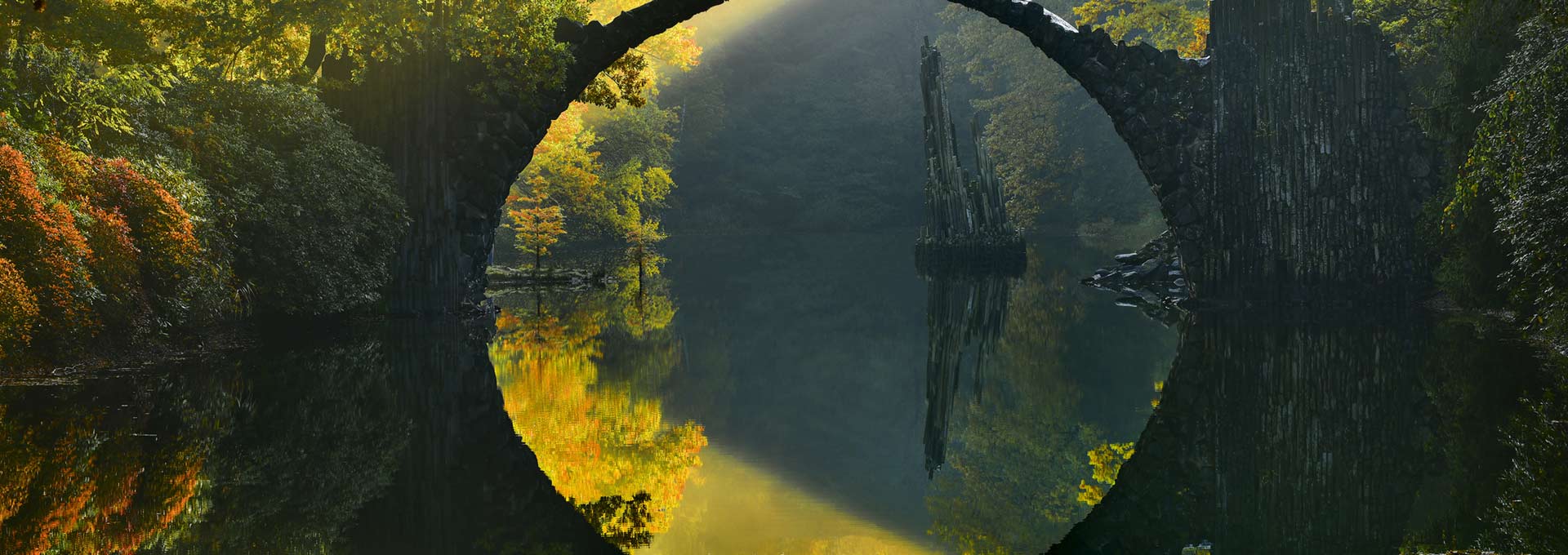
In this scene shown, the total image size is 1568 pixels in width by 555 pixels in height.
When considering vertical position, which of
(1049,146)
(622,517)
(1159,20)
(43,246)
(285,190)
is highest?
(1159,20)

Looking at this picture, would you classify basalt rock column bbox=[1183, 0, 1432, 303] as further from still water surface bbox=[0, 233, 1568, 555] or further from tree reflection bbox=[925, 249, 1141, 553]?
tree reflection bbox=[925, 249, 1141, 553]

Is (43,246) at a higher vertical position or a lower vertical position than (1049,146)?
lower

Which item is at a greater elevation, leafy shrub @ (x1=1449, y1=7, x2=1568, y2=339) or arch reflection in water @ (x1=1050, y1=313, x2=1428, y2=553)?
leafy shrub @ (x1=1449, y1=7, x2=1568, y2=339)

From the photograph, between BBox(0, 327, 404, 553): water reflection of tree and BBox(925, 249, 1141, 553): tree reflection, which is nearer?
BBox(0, 327, 404, 553): water reflection of tree

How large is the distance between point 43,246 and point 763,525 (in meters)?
6.94

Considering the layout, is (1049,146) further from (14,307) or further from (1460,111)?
(14,307)

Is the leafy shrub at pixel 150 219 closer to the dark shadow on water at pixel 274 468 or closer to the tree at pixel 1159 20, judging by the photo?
the dark shadow on water at pixel 274 468

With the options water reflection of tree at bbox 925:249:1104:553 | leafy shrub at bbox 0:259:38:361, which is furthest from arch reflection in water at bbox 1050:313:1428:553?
leafy shrub at bbox 0:259:38:361

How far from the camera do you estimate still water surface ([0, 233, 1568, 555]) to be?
5250 mm

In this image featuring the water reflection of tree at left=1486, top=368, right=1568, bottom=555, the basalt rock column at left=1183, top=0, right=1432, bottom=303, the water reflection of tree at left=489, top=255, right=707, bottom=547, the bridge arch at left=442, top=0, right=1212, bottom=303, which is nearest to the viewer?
the water reflection of tree at left=1486, top=368, right=1568, bottom=555

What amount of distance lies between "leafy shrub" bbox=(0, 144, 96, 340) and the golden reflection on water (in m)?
6.04

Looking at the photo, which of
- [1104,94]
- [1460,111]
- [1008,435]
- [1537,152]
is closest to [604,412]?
[1008,435]

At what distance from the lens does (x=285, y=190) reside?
13398 mm

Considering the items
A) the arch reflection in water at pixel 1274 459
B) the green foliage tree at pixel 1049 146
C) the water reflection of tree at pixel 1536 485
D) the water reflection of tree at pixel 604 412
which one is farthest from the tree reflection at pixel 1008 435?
the green foliage tree at pixel 1049 146
